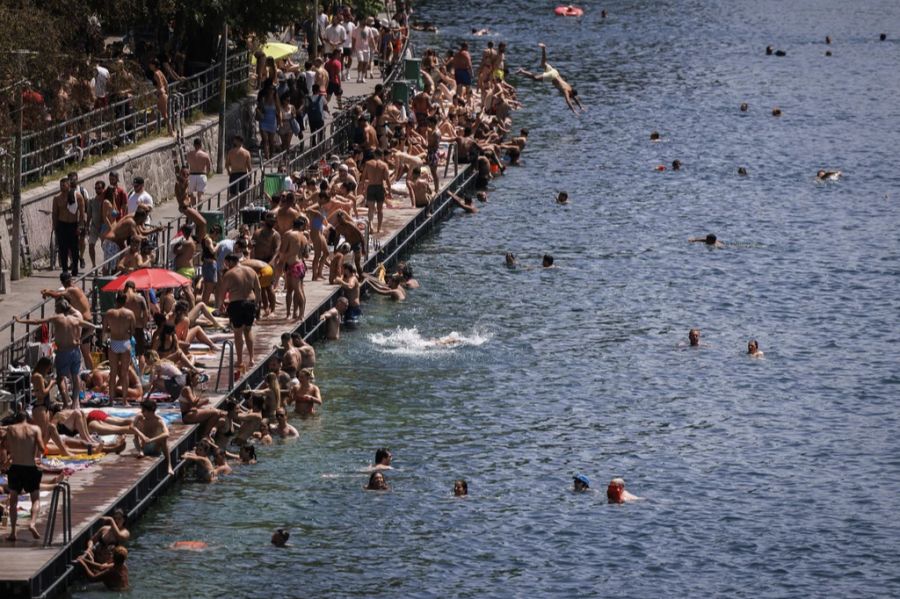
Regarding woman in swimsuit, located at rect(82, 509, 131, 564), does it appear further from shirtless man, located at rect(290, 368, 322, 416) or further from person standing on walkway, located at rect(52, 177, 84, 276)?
person standing on walkway, located at rect(52, 177, 84, 276)

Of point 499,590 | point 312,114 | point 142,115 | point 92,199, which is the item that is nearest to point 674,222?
point 312,114

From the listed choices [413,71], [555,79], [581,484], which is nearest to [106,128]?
[581,484]

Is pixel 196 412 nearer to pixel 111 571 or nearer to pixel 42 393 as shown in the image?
pixel 42 393

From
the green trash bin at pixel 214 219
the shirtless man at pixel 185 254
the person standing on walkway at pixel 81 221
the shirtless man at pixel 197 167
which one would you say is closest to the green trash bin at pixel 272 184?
the shirtless man at pixel 197 167

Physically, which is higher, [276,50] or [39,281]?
[276,50]

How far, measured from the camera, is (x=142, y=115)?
135 ft

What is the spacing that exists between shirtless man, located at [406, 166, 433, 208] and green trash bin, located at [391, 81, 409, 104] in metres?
8.86

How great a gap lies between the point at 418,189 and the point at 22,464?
2347 centimetres

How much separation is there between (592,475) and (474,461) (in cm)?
193

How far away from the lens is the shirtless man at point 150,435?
25562mm

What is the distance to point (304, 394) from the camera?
30.4 metres

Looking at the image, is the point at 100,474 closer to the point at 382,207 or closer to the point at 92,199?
the point at 92,199

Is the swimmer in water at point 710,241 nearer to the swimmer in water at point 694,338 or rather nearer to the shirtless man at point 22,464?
the swimmer in water at point 694,338

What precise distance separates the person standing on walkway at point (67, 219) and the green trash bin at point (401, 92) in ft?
70.4
